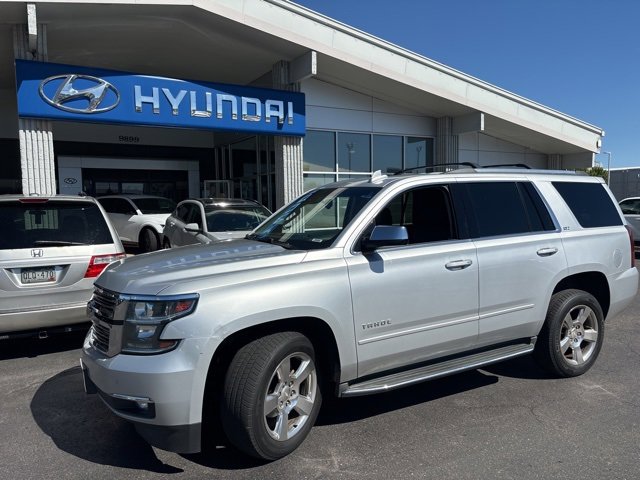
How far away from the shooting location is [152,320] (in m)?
2.96

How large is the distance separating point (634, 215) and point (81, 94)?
48.6 feet

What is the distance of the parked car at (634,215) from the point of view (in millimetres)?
13828

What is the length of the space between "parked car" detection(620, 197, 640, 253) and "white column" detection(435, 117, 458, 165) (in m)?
5.50

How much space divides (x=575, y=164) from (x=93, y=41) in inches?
688

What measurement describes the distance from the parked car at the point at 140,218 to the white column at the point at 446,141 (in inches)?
369

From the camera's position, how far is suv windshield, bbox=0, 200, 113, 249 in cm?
512

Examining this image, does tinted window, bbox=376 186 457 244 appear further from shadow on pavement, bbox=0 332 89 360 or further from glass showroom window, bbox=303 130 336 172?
glass showroom window, bbox=303 130 336 172

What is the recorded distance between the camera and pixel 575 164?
19672 mm

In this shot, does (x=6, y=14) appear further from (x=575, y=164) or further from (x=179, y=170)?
(x=575, y=164)

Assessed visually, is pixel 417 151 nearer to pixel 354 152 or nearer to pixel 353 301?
pixel 354 152

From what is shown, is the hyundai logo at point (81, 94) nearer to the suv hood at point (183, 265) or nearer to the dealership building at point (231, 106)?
the dealership building at point (231, 106)

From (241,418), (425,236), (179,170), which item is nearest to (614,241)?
(425,236)

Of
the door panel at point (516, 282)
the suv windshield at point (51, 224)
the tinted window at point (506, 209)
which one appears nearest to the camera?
the door panel at point (516, 282)

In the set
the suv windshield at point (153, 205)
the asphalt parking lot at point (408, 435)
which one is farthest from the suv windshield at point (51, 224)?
the suv windshield at point (153, 205)
